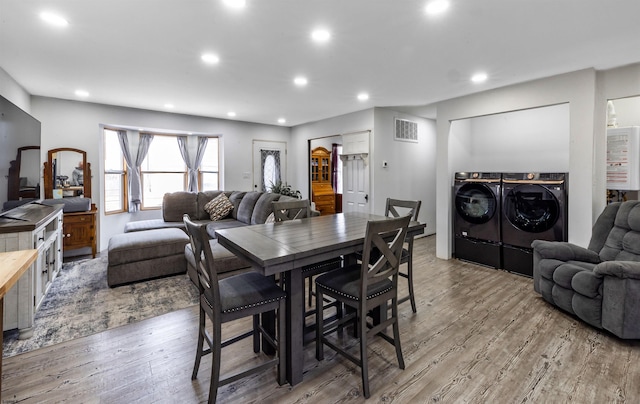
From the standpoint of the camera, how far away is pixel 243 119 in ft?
21.0

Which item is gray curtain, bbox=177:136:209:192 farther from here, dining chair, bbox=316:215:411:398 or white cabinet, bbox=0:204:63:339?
dining chair, bbox=316:215:411:398

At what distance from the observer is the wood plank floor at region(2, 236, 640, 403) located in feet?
5.95

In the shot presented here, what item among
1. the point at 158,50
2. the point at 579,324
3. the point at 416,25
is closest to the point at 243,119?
the point at 158,50

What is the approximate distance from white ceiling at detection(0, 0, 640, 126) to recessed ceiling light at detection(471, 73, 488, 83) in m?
0.10

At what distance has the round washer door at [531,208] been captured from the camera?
3.65 meters

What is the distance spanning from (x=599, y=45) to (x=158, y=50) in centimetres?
409

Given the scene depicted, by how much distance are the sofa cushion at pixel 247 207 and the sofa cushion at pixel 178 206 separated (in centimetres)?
94

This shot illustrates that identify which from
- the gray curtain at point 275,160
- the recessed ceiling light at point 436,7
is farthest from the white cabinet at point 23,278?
the gray curtain at point 275,160

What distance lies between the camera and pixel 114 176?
5684 mm

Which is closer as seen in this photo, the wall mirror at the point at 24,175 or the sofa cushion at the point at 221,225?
the wall mirror at the point at 24,175

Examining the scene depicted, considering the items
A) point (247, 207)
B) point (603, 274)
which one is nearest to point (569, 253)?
point (603, 274)

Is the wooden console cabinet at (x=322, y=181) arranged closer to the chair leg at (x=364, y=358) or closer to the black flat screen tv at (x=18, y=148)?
the black flat screen tv at (x=18, y=148)

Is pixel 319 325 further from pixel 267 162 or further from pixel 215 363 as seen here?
pixel 267 162

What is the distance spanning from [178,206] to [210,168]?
1.46 metres
